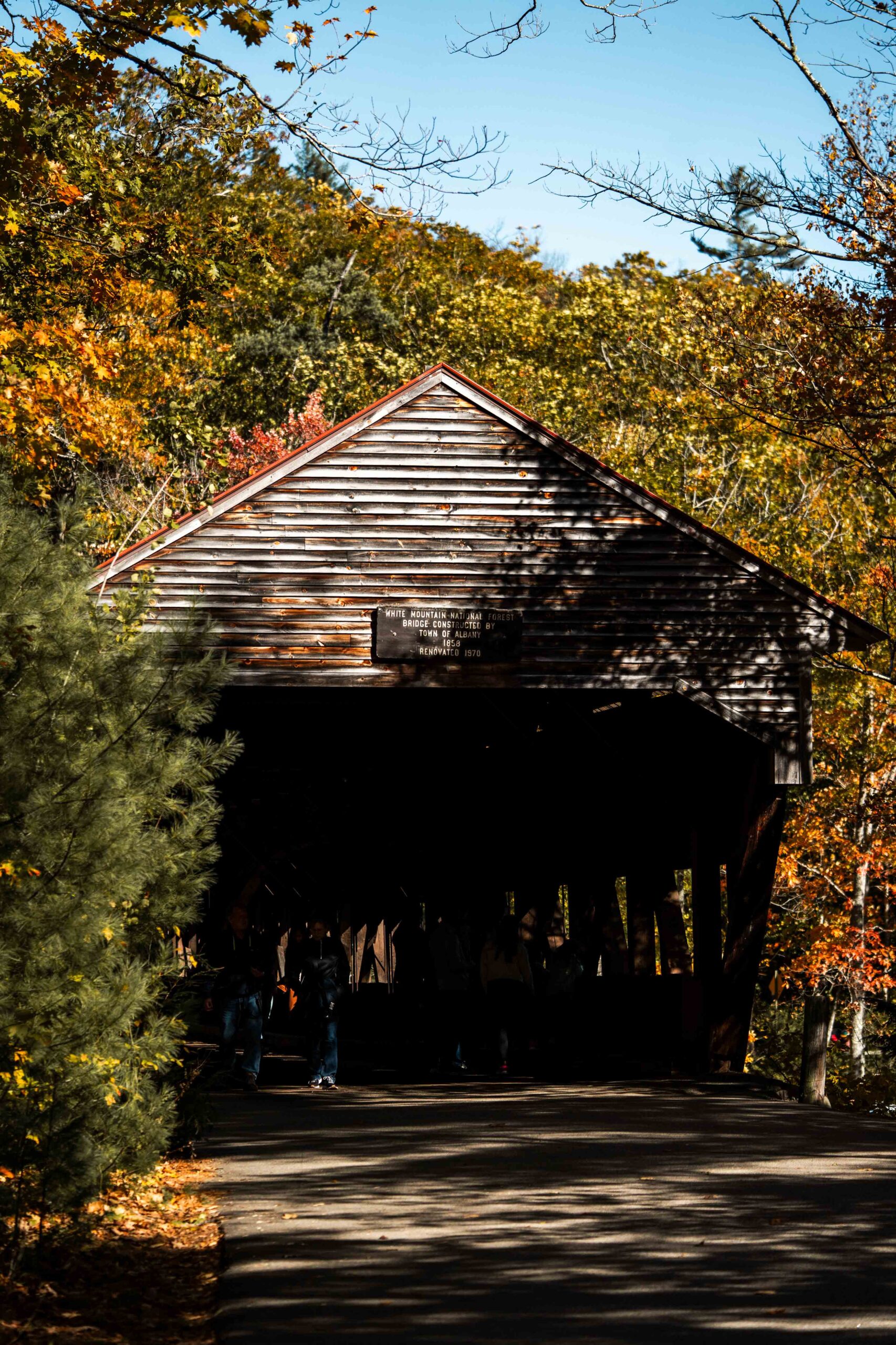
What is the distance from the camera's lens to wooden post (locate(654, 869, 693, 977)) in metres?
16.2

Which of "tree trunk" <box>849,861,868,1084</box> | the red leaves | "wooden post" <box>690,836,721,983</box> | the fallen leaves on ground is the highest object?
the red leaves

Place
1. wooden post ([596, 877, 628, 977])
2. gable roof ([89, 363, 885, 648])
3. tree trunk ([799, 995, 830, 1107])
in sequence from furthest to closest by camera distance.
Result: wooden post ([596, 877, 628, 977]), tree trunk ([799, 995, 830, 1107]), gable roof ([89, 363, 885, 648])

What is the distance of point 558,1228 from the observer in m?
6.56

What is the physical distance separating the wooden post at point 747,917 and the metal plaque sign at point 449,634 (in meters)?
2.69

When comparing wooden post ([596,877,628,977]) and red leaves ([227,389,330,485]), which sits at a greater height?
red leaves ([227,389,330,485])

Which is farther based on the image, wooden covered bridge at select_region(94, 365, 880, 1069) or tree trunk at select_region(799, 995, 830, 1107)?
tree trunk at select_region(799, 995, 830, 1107)

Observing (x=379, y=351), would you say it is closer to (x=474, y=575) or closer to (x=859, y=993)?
(x=859, y=993)

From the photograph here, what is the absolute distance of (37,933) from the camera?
6.30 meters

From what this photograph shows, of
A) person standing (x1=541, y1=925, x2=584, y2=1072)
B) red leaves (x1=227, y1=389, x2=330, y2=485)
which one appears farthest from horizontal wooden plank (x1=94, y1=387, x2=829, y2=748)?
red leaves (x1=227, y1=389, x2=330, y2=485)

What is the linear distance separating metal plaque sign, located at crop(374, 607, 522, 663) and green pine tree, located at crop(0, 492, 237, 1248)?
5.30 metres

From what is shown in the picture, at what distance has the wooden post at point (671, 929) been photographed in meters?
16.2

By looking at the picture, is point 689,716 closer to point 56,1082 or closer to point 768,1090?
point 768,1090

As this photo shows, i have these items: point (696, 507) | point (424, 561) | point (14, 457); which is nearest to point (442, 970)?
point (424, 561)

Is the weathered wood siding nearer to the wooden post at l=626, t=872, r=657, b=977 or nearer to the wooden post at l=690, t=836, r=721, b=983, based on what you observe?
the wooden post at l=690, t=836, r=721, b=983
